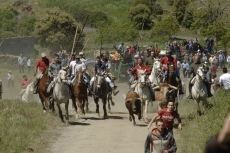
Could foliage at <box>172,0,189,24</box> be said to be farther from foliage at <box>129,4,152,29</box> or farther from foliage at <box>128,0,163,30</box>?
foliage at <box>129,4,152,29</box>

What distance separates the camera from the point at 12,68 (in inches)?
2085

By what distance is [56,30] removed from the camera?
58.2 metres

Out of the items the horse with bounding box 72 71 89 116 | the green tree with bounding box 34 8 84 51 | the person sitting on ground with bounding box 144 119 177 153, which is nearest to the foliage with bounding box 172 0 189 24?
the green tree with bounding box 34 8 84 51

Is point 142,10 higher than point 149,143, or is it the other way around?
point 142,10

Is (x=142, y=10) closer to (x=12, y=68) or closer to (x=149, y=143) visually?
(x=12, y=68)

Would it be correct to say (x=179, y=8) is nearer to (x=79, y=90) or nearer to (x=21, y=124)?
(x=79, y=90)

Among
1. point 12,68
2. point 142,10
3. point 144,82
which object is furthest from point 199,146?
point 142,10

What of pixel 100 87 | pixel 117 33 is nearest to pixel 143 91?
pixel 100 87

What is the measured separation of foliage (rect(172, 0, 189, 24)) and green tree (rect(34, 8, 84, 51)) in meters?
17.7

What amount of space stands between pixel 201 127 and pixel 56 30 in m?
40.6

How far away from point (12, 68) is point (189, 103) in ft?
87.6

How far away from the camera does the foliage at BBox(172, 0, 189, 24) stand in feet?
238

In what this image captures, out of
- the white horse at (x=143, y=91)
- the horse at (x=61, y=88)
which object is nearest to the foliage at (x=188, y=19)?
the white horse at (x=143, y=91)


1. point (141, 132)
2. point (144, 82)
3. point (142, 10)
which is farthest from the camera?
point (142, 10)
